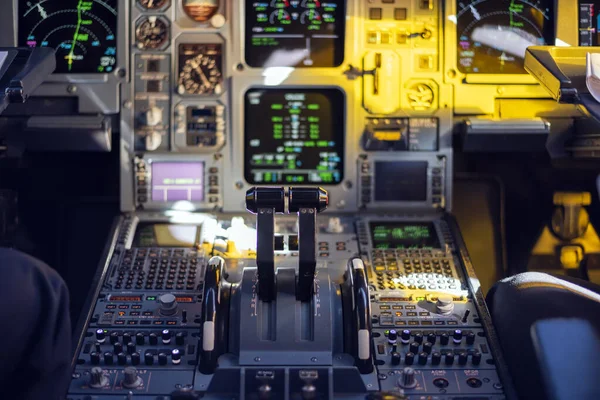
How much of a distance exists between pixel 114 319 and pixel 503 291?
1.50 m

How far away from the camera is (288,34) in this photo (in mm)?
3756

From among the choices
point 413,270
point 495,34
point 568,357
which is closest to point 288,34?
point 495,34

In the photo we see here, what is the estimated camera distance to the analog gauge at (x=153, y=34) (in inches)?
147

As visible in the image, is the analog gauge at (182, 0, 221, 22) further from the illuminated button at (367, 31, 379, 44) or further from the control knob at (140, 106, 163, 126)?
the illuminated button at (367, 31, 379, 44)

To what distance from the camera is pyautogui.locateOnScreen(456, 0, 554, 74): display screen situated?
3.79m

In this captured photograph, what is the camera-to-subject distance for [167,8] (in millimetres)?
3750

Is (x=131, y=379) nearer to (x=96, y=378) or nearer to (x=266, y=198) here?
(x=96, y=378)

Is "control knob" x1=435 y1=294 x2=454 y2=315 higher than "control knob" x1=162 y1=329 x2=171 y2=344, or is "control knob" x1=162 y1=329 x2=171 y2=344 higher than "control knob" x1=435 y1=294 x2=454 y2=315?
"control knob" x1=435 y1=294 x2=454 y2=315

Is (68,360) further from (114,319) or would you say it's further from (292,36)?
(292,36)

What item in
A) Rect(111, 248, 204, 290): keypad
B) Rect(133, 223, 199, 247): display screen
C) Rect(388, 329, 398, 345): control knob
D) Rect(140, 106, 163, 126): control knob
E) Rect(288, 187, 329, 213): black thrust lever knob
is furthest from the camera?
Rect(140, 106, 163, 126): control knob

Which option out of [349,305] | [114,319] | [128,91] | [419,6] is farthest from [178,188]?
[419,6]

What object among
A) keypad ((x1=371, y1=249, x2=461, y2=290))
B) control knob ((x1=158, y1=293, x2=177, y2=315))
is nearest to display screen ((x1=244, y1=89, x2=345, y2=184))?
keypad ((x1=371, y1=249, x2=461, y2=290))

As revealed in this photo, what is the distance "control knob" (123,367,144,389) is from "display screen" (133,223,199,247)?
0.85 meters

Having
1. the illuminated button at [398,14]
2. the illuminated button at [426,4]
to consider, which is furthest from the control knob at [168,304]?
the illuminated button at [426,4]
